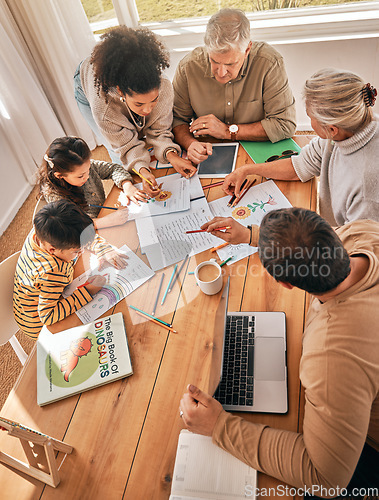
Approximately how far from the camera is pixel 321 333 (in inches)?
33.7

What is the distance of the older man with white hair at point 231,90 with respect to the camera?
61.5 inches

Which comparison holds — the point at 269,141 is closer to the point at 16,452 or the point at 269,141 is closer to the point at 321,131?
the point at 321,131

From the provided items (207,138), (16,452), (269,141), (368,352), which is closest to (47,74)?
(207,138)

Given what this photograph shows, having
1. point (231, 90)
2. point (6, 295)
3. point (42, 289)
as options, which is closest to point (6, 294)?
point (6, 295)

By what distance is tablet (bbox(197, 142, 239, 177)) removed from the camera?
1.61m

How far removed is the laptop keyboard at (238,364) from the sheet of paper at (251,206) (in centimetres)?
28

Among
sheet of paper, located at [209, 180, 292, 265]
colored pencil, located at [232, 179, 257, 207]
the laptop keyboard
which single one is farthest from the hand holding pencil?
the laptop keyboard

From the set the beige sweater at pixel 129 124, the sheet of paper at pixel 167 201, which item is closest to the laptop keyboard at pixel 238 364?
the sheet of paper at pixel 167 201

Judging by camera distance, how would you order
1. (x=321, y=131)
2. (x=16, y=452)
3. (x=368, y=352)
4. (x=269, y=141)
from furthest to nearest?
(x=269, y=141) < (x=321, y=131) < (x=16, y=452) < (x=368, y=352)

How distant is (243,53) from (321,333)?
A: 1.23m

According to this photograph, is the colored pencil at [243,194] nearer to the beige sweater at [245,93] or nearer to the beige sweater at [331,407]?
the beige sweater at [245,93]

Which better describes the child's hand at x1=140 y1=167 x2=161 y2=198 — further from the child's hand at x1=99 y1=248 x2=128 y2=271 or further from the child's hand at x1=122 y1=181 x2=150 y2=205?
the child's hand at x1=99 y1=248 x2=128 y2=271

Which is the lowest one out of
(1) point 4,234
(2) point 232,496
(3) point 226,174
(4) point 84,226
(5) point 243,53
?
(1) point 4,234

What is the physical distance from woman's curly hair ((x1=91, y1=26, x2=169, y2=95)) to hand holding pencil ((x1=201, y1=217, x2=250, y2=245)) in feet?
1.95
